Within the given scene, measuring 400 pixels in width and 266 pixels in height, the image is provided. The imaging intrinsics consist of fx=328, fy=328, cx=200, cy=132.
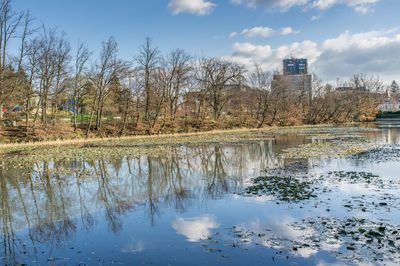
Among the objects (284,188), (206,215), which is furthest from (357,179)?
(206,215)

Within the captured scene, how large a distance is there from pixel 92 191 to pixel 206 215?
4.96 meters

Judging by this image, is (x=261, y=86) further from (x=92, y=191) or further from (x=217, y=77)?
(x=92, y=191)

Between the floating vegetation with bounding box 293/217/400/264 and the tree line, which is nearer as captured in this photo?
the floating vegetation with bounding box 293/217/400/264

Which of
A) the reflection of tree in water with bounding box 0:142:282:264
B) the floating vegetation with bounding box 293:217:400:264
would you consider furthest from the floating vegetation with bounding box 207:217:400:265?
the reflection of tree in water with bounding box 0:142:282:264

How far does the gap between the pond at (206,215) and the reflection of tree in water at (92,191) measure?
0.03 metres

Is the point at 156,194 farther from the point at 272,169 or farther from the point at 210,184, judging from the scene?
the point at 272,169

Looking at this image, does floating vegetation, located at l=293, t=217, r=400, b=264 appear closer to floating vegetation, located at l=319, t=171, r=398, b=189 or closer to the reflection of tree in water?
the reflection of tree in water

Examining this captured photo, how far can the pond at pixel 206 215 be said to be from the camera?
19.2 feet

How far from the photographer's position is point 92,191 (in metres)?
11.2

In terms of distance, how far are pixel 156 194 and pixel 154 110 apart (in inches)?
1439

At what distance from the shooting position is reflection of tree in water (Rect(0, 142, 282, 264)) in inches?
299

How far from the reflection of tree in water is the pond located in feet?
0.11

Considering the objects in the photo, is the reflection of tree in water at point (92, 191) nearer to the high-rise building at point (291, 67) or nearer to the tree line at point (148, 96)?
the tree line at point (148, 96)

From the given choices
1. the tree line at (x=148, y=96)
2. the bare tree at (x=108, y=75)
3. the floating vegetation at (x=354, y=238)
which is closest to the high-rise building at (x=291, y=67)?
the tree line at (x=148, y=96)
